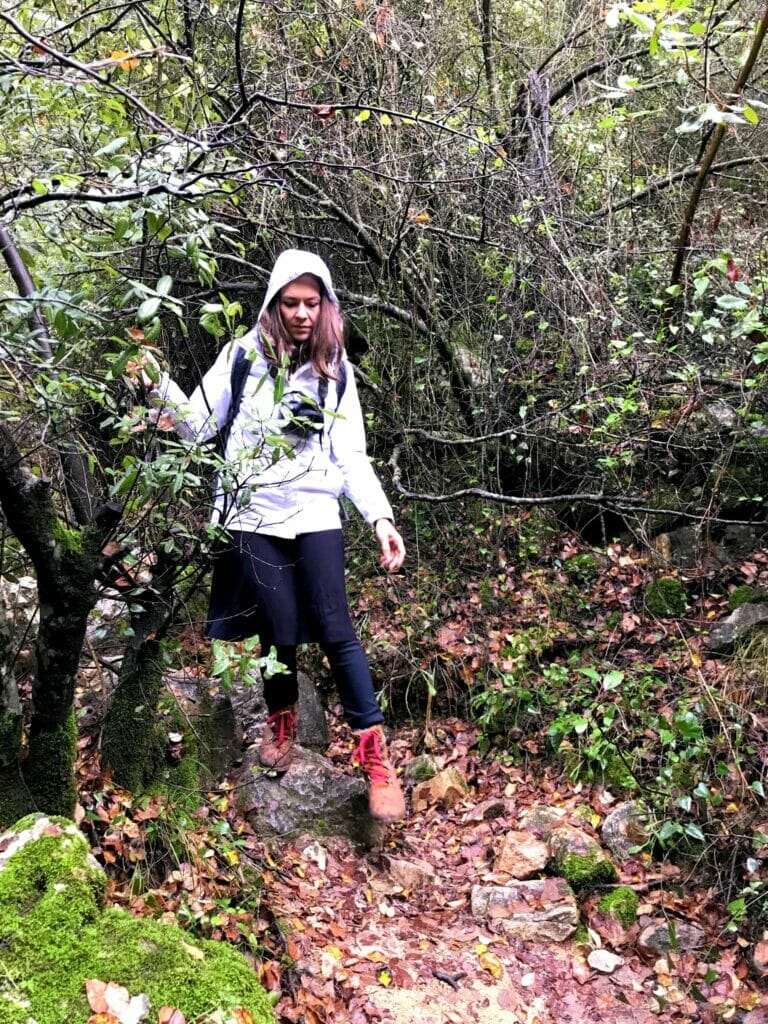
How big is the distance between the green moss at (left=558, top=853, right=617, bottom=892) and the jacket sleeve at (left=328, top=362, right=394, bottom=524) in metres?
→ 1.76

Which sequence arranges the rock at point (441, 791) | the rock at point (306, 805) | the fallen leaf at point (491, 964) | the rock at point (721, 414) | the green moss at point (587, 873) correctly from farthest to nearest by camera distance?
the rock at point (721, 414), the rock at point (441, 791), the rock at point (306, 805), the green moss at point (587, 873), the fallen leaf at point (491, 964)

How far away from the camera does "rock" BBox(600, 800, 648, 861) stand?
10.7 ft

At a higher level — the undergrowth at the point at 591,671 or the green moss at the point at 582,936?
the undergrowth at the point at 591,671

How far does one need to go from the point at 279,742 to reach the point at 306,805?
0.37 metres

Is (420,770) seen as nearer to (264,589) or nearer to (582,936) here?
(582,936)

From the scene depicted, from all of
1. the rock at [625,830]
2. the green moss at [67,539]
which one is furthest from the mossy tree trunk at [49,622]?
the rock at [625,830]

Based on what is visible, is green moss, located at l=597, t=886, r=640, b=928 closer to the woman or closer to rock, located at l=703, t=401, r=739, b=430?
the woman

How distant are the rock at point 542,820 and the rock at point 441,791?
0.43 m

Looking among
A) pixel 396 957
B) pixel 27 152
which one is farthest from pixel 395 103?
pixel 396 957

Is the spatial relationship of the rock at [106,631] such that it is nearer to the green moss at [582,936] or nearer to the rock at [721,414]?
the green moss at [582,936]

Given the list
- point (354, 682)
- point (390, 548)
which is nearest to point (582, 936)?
point (354, 682)

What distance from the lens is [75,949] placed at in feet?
5.50

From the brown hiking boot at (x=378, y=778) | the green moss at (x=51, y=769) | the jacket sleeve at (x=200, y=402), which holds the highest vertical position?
the jacket sleeve at (x=200, y=402)

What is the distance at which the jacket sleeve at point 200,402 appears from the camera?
7.40ft
